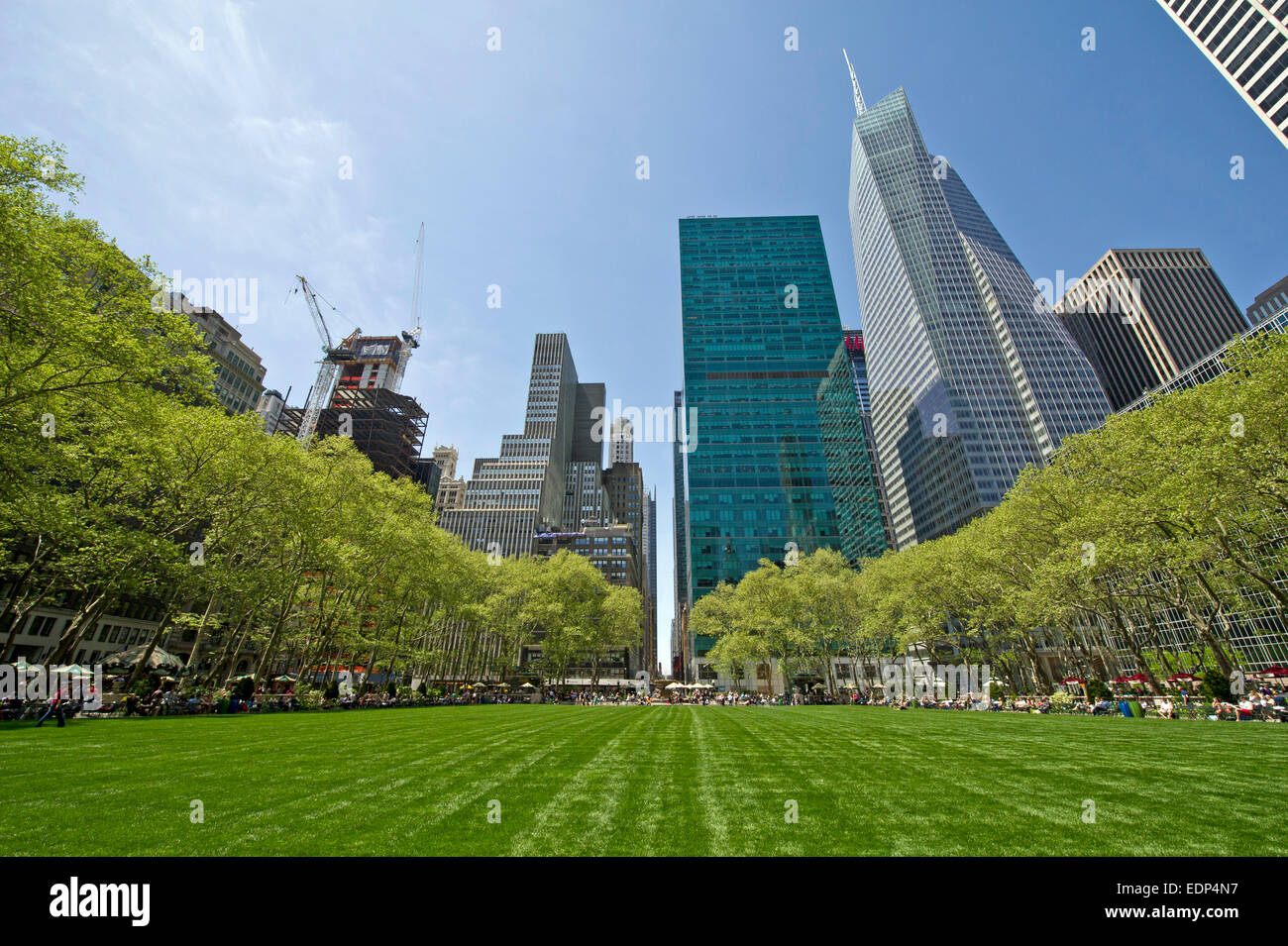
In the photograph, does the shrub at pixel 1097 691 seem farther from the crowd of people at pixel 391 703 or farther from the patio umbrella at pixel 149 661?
the patio umbrella at pixel 149 661

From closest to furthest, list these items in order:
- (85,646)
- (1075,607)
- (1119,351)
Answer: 1. (1075,607)
2. (85,646)
3. (1119,351)

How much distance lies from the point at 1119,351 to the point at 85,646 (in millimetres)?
225823

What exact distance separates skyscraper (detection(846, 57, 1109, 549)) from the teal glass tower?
767 inches

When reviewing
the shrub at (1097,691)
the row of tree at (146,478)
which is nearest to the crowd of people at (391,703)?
the shrub at (1097,691)

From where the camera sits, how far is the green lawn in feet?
21.2

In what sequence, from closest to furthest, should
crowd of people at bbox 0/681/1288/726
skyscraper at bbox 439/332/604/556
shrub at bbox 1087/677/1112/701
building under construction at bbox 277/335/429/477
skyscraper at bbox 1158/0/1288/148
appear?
crowd of people at bbox 0/681/1288/726 < shrub at bbox 1087/677/1112/701 < skyscraper at bbox 1158/0/1288/148 < building under construction at bbox 277/335/429/477 < skyscraper at bbox 439/332/604/556

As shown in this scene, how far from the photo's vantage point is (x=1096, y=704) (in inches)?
1118

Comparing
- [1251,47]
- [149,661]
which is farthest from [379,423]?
[1251,47]

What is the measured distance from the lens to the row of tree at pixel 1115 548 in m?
23.2

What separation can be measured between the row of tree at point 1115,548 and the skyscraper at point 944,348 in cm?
5657

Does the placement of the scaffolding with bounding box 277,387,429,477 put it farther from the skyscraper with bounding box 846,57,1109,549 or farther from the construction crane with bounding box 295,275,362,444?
the skyscraper with bounding box 846,57,1109,549

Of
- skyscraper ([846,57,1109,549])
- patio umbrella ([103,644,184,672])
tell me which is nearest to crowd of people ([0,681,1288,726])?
patio umbrella ([103,644,184,672])
